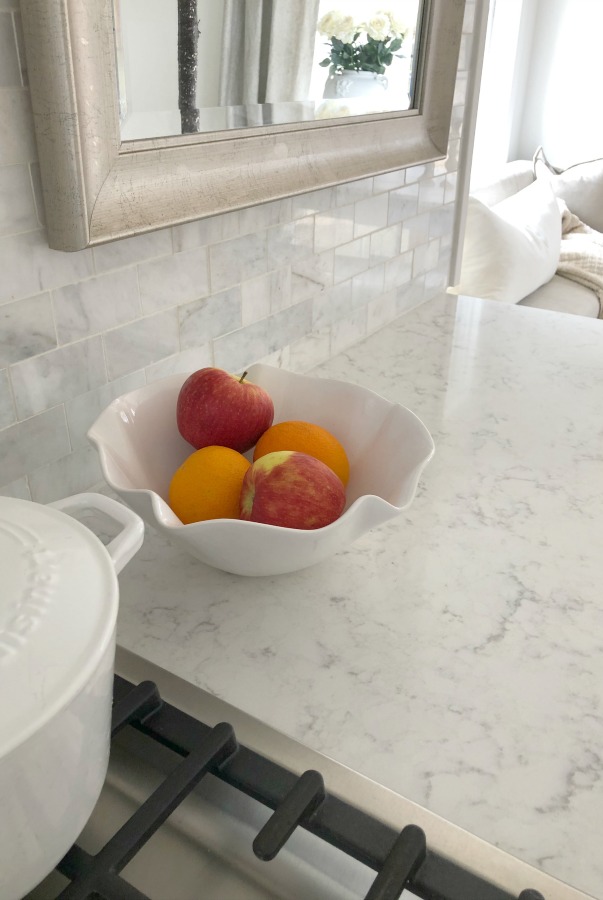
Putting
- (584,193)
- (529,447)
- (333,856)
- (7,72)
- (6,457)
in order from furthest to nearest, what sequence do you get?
(584,193) < (529,447) < (6,457) < (7,72) < (333,856)

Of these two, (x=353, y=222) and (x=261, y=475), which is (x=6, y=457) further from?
(x=353, y=222)

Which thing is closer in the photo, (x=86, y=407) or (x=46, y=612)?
(x=46, y=612)

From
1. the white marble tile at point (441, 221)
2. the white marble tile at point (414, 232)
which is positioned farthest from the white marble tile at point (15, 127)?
the white marble tile at point (441, 221)

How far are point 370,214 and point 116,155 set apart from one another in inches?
23.5

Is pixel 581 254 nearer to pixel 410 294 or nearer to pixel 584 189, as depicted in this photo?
pixel 584 189

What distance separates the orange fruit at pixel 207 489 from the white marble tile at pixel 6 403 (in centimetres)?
16

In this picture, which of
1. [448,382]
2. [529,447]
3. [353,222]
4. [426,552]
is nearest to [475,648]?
[426,552]

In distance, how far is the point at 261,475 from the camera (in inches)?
23.8

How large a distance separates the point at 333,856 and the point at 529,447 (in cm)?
58

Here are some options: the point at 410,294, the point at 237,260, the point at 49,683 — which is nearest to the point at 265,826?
the point at 49,683

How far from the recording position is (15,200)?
0.61 m

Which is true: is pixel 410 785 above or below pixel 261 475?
below

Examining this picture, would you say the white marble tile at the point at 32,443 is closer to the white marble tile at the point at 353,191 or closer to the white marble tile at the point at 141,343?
the white marble tile at the point at 141,343

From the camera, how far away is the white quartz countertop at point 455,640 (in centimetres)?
50
